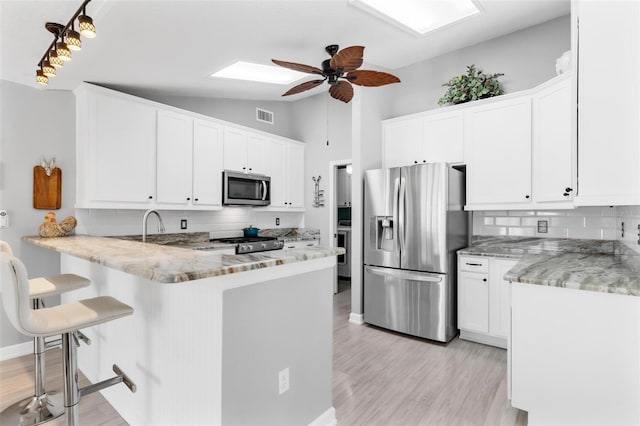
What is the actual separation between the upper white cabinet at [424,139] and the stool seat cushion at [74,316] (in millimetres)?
3201

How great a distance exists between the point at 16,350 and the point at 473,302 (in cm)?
426

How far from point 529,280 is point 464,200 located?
188 centimetres

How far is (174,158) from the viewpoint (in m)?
3.83

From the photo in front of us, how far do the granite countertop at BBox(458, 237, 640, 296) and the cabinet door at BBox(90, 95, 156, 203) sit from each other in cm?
338

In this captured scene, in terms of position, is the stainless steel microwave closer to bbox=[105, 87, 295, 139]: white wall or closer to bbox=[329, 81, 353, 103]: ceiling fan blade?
bbox=[105, 87, 295, 139]: white wall

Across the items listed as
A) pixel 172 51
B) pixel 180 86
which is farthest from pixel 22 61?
pixel 180 86

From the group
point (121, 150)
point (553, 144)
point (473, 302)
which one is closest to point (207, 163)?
point (121, 150)

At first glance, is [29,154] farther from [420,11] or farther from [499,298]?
[499,298]

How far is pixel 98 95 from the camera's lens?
3.22 m

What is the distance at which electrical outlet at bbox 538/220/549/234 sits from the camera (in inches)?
132

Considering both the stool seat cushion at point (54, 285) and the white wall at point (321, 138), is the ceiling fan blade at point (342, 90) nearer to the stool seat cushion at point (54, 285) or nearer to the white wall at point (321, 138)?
the white wall at point (321, 138)

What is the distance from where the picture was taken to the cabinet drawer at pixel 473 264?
3.25 metres

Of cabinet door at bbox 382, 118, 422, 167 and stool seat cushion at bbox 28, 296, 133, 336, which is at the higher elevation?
cabinet door at bbox 382, 118, 422, 167

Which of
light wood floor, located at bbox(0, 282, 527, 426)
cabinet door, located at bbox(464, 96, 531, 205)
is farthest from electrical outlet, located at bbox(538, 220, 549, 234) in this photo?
light wood floor, located at bbox(0, 282, 527, 426)
